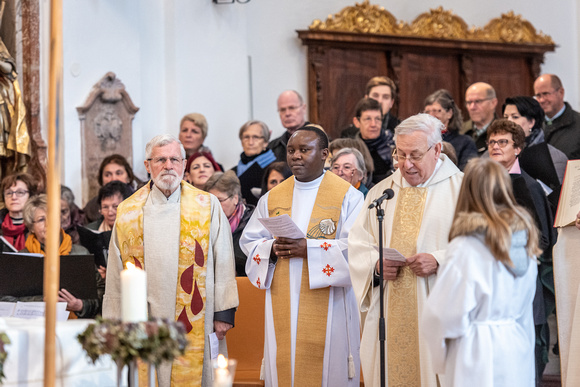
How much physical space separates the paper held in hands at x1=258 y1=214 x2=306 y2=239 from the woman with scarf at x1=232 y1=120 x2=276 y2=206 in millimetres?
2669

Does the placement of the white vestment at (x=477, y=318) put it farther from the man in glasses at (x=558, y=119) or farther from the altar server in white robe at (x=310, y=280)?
the man in glasses at (x=558, y=119)

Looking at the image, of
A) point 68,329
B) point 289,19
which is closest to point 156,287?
point 68,329

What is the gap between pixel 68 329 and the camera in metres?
3.31

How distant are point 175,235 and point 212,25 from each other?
5774mm

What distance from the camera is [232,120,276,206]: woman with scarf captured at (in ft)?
26.1

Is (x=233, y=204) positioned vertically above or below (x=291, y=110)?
below

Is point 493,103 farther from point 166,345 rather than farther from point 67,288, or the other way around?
point 166,345

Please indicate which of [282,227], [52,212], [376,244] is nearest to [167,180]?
[282,227]

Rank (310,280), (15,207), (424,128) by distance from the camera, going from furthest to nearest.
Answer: (15,207) → (310,280) → (424,128)

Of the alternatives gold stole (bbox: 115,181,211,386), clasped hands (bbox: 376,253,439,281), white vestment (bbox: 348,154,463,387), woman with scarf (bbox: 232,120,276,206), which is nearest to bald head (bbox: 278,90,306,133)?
woman with scarf (bbox: 232,120,276,206)

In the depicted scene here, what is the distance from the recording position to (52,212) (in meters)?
2.64

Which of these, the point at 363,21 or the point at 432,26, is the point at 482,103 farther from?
the point at 432,26

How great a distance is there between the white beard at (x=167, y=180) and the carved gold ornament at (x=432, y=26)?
6.65 metres

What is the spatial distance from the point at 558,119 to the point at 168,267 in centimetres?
449
